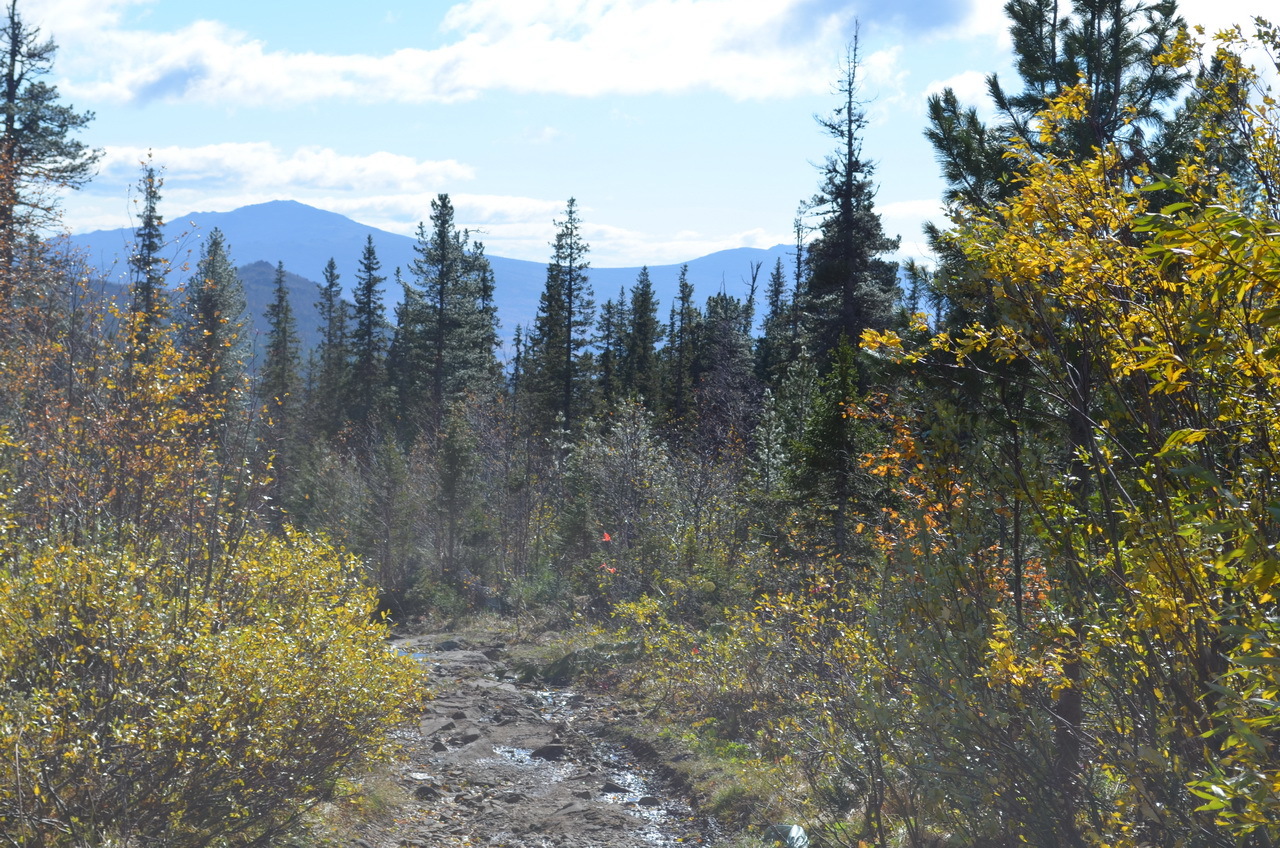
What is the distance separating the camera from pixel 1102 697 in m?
4.86

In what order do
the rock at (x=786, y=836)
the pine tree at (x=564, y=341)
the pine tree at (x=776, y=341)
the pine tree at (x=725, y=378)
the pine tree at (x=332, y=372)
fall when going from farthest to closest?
the pine tree at (x=332, y=372) → the pine tree at (x=564, y=341) → the pine tree at (x=776, y=341) → the pine tree at (x=725, y=378) → the rock at (x=786, y=836)

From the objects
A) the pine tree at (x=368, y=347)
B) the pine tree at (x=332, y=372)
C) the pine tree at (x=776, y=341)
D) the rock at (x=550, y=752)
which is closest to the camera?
the rock at (x=550, y=752)

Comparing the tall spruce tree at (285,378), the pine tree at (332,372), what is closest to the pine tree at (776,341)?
the pine tree at (332,372)

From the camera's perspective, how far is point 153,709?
5.89 m

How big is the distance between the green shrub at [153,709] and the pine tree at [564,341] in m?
28.0

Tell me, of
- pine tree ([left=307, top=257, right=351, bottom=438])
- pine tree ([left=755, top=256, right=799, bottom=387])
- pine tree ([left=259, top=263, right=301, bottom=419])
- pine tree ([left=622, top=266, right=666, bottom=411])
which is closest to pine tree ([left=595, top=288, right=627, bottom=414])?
pine tree ([left=622, top=266, right=666, bottom=411])

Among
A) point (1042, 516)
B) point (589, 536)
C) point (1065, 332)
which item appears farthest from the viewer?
point (589, 536)

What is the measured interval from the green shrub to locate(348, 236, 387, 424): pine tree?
131ft

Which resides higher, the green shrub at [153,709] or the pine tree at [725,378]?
the pine tree at [725,378]

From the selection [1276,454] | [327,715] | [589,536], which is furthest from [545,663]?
[1276,454]

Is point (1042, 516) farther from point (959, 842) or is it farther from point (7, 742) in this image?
point (7, 742)

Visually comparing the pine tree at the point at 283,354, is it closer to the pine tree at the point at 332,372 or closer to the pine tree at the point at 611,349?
the pine tree at the point at 332,372

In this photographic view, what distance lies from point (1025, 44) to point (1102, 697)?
6.41 meters

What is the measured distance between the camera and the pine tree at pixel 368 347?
46.5m
